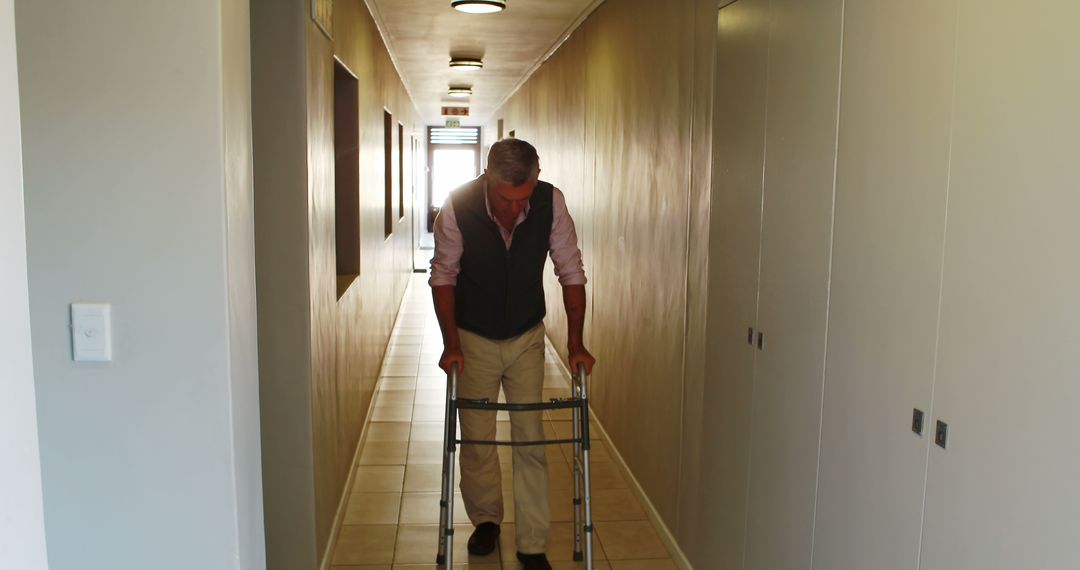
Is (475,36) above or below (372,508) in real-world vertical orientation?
above

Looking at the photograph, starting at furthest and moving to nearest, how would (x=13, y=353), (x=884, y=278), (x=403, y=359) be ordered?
(x=403, y=359)
(x=884, y=278)
(x=13, y=353)

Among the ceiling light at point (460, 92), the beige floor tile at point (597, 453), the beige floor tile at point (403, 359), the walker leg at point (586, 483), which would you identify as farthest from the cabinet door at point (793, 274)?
the ceiling light at point (460, 92)

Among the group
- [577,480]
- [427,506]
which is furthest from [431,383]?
[577,480]

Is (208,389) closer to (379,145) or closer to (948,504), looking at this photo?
(948,504)

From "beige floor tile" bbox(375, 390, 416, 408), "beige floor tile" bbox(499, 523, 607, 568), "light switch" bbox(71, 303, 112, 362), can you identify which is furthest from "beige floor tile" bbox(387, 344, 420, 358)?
"light switch" bbox(71, 303, 112, 362)

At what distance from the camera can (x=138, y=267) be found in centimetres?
196

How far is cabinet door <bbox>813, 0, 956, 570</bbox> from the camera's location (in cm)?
188

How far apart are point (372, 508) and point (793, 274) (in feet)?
8.59

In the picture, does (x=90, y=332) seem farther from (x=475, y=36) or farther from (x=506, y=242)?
(x=475, y=36)

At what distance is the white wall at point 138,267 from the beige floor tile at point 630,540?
2.24 metres

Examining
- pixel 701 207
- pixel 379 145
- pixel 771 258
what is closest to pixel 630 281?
pixel 701 207

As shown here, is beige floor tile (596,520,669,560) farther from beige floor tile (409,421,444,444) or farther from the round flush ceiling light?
the round flush ceiling light

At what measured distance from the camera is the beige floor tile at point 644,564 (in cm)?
381

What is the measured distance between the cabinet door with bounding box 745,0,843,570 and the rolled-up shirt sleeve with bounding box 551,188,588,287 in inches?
36.6
